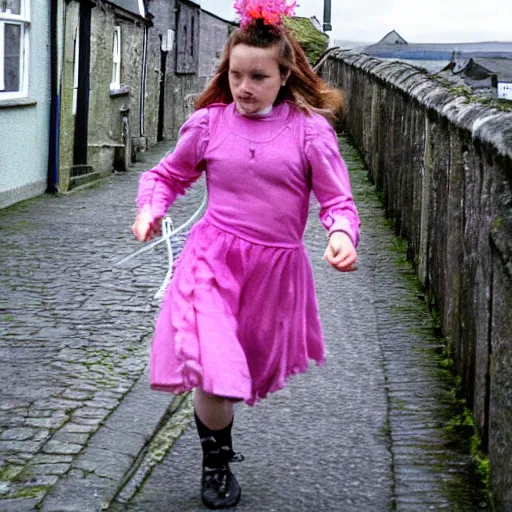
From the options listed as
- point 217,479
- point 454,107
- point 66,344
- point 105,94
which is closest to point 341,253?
point 217,479

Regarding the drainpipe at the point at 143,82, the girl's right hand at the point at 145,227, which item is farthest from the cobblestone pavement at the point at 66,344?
the drainpipe at the point at 143,82

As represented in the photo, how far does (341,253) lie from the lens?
3691 mm

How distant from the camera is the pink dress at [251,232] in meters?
3.88

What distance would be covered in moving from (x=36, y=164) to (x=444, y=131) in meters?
7.88

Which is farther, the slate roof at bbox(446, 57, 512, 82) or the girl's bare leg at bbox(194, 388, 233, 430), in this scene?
the slate roof at bbox(446, 57, 512, 82)

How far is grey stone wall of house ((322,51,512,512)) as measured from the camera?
3.80 m

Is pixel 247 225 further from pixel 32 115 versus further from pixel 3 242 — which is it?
pixel 32 115

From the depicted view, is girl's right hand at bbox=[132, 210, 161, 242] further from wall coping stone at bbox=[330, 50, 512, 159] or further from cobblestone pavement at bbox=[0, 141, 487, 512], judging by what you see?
wall coping stone at bbox=[330, 50, 512, 159]

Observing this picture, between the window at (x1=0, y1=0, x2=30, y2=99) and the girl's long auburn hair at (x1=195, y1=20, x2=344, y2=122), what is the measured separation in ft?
27.9

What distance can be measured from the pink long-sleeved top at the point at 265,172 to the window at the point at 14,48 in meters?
8.62

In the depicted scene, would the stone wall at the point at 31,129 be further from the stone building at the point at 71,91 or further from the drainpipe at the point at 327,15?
the drainpipe at the point at 327,15

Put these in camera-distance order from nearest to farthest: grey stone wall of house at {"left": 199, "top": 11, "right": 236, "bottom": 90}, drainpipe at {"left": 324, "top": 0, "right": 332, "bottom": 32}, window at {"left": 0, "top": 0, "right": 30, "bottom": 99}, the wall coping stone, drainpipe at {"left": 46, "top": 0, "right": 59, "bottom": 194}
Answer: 1. the wall coping stone
2. window at {"left": 0, "top": 0, "right": 30, "bottom": 99}
3. drainpipe at {"left": 46, "top": 0, "right": 59, "bottom": 194}
4. grey stone wall of house at {"left": 199, "top": 11, "right": 236, "bottom": 90}
5. drainpipe at {"left": 324, "top": 0, "right": 332, "bottom": 32}

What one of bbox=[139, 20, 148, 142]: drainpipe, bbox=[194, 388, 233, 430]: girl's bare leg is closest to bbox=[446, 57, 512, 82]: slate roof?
bbox=[139, 20, 148, 142]: drainpipe

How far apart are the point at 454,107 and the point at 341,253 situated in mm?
2351
